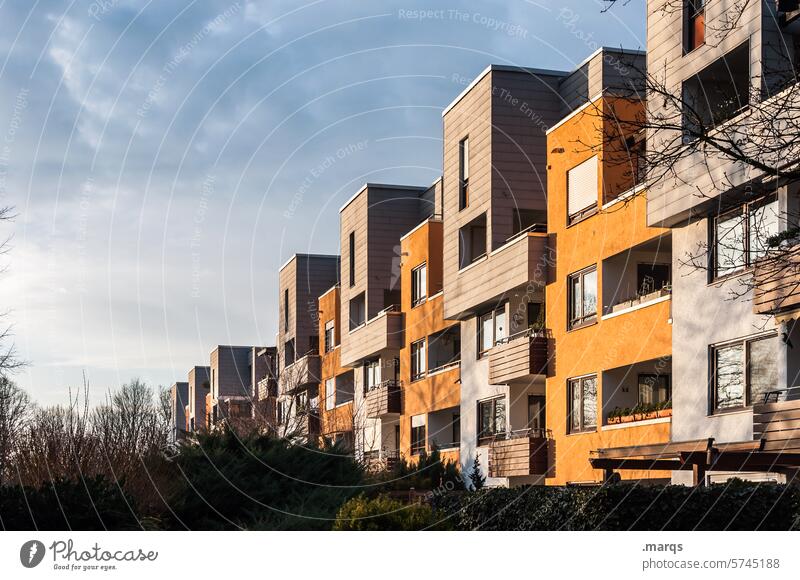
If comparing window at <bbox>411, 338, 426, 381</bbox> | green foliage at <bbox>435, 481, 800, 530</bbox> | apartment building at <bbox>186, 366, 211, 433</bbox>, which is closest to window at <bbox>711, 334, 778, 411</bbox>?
green foliage at <bbox>435, 481, 800, 530</bbox>

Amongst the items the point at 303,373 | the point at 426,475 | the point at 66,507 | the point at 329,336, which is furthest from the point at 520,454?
the point at 303,373

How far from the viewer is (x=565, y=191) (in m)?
34.1

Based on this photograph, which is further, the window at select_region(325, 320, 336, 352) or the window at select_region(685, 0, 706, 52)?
the window at select_region(325, 320, 336, 352)

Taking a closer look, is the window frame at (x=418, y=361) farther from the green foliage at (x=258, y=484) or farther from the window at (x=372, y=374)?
the green foliage at (x=258, y=484)

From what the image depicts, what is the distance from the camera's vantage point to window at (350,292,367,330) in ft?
189

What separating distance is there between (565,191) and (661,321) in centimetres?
659

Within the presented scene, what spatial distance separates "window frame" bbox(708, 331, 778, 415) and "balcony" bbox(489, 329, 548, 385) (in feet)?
29.8

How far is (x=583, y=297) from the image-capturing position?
33.4m

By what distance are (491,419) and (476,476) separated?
3328 mm

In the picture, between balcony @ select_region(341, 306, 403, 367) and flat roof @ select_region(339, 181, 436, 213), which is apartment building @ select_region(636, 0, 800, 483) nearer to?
balcony @ select_region(341, 306, 403, 367)

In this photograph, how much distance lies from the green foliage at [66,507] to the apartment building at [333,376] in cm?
3764

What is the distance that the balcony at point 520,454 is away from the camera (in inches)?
1383
